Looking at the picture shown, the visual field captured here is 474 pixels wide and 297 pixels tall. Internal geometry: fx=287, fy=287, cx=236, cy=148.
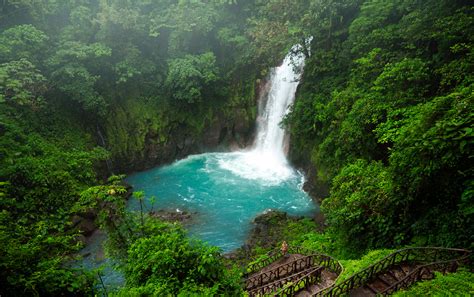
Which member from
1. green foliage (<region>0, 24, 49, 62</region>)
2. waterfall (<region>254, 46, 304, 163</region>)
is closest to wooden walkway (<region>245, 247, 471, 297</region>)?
waterfall (<region>254, 46, 304, 163</region>)

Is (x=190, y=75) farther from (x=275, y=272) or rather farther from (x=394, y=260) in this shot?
(x=394, y=260)

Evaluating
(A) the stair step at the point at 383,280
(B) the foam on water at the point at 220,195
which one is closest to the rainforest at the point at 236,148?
(A) the stair step at the point at 383,280

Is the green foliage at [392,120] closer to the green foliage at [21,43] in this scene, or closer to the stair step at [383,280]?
the stair step at [383,280]

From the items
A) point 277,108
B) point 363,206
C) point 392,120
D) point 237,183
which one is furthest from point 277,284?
point 277,108

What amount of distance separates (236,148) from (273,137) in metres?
3.86

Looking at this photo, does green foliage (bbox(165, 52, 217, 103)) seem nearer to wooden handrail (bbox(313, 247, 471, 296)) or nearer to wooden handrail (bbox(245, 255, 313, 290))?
wooden handrail (bbox(245, 255, 313, 290))

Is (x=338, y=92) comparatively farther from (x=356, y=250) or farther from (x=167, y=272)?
(x=167, y=272)

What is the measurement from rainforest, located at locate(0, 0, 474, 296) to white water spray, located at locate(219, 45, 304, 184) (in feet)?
0.56

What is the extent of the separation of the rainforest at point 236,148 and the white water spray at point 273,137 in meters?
0.17

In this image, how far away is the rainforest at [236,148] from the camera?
709 cm

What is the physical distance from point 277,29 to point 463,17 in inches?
424

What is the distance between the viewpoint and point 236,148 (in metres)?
25.4

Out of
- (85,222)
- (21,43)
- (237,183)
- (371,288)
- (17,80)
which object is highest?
(21,43)

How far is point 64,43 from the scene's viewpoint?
18.8 metres
